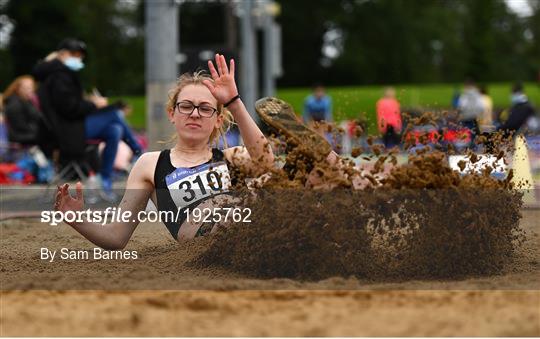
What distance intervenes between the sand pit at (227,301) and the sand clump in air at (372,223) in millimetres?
129

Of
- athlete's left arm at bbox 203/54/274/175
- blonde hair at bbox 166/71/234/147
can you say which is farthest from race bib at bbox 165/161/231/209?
blonde hair at bbox 166/71/234/147

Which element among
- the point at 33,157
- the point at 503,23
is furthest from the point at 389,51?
the point at 33,157

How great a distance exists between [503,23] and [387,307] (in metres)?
121

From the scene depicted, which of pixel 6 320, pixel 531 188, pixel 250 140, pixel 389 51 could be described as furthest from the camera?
pixel 389 51

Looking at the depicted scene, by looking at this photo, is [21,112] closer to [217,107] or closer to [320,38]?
[217,107]

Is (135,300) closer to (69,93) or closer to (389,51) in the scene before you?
(69,93)

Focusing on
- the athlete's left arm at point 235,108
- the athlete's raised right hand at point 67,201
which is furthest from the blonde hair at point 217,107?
the athlete's raised right hand at point 67,201

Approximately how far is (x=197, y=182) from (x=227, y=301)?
1.40 metres

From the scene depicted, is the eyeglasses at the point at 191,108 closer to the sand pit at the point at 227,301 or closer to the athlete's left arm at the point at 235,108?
the athlete's left arm at the point at 235,108

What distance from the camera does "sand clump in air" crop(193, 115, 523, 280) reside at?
5.79 m

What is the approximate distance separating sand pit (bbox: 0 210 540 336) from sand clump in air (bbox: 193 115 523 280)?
0.13 meters

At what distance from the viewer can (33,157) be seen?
54.6 ft

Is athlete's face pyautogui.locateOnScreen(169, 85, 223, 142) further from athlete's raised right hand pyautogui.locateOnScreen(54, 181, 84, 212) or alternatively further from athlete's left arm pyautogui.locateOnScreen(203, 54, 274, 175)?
athlete's raised right hand pyautogui.locateOnScreen(54, 181, 84, 212)

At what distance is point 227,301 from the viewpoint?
509cm
